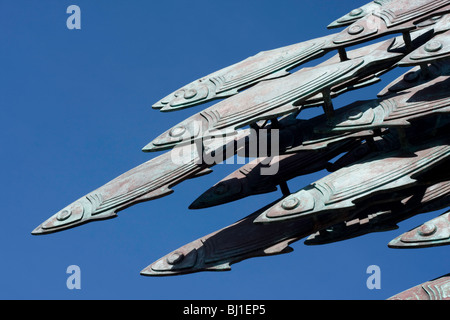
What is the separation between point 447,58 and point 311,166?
432 centimetres

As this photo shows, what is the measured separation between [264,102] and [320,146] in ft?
4.74

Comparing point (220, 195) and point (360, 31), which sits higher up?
point (360, 31)

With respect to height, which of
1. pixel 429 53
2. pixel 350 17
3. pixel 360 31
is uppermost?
pixel 350 17

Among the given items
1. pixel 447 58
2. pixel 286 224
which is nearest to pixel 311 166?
pixel 286 224

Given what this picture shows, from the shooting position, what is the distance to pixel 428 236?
27.4m

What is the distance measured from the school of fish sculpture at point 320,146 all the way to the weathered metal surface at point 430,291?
0.03 meters

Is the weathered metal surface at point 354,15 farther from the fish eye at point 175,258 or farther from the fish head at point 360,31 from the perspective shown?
the fish eye at point 175,258

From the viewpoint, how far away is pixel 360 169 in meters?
A: 28.1

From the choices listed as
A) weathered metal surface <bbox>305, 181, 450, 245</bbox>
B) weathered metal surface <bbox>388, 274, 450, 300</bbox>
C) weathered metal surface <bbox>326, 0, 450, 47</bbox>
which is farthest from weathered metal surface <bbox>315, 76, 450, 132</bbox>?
weathered metal surface <bbox>388, 274, 450, 300</bbox>

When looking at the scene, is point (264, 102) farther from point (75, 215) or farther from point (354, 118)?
point (75, 215)

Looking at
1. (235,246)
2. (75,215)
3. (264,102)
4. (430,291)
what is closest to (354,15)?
(264,102)

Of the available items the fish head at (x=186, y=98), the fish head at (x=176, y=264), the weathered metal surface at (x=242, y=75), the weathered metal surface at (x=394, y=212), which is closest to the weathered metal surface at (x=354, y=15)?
the weathered metal surface at (x=242, y=75)

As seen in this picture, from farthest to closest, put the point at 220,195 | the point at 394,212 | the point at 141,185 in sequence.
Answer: the point at 220,195 < the point at 394,212 < the point at 141,185
